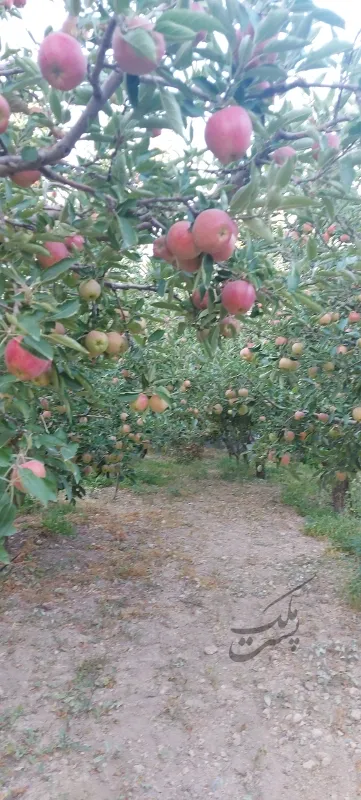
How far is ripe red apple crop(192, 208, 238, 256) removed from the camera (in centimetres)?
133

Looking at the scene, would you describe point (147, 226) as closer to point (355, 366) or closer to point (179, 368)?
point (355, 366)

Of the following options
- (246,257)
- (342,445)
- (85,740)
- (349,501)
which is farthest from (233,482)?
(246,257)

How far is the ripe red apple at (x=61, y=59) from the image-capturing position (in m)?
1.19

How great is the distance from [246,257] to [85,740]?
2234 millimetres

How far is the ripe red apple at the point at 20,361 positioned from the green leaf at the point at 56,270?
7.3 inches

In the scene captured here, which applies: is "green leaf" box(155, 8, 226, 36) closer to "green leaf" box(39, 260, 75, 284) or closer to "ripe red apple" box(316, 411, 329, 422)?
"green leaf" box(39, 260, 75, 284)

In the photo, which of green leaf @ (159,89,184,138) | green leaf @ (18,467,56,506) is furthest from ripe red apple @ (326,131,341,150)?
green leaf @ (18,467,56,506)

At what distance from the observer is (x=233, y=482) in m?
7.95

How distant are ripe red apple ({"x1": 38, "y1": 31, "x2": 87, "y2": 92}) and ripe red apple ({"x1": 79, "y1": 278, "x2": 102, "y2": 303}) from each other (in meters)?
0.78

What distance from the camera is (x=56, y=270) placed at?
5.05 feet

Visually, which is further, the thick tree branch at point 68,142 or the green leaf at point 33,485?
the green leaf at point 33,485

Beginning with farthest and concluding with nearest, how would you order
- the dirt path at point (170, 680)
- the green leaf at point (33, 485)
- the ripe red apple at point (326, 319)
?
the ripe red apple at point (326, 319) → the dirt path at point (170, 680) → the green leaf at point (33, 485)

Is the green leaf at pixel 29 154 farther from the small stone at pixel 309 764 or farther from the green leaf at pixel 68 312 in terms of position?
the small stone at pixel 309 764

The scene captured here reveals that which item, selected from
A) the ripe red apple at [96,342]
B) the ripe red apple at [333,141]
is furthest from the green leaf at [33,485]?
the ripe red apple at [333,141]
